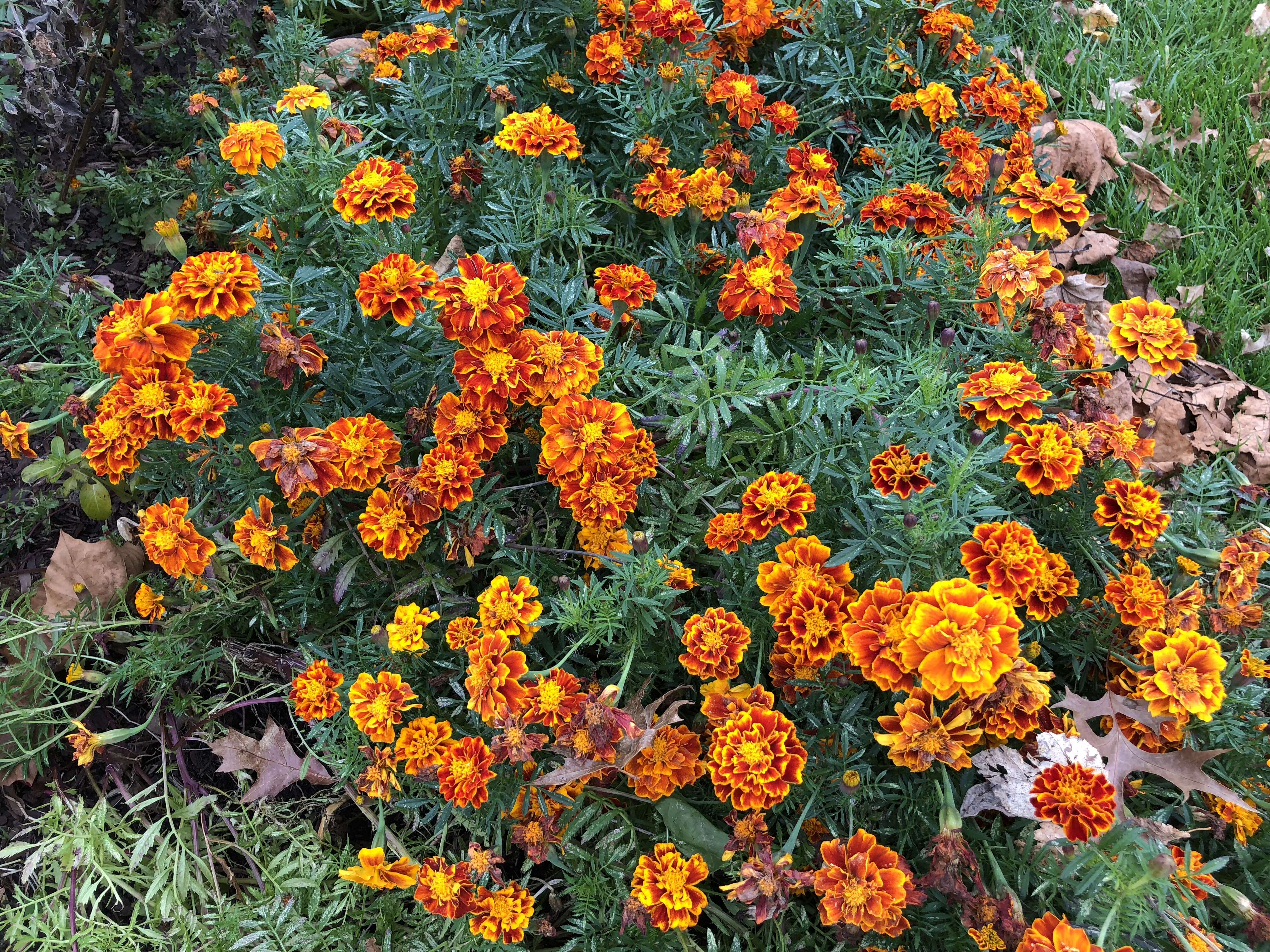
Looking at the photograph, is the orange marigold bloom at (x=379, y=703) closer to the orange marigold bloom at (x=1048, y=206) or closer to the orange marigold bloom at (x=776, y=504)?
the orange marigold bloom at (x=776, y=504)

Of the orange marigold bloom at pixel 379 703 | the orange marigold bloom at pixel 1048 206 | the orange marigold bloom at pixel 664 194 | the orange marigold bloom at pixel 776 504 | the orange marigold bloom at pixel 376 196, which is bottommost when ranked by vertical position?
the orange marigold bloom at pixel 379 703

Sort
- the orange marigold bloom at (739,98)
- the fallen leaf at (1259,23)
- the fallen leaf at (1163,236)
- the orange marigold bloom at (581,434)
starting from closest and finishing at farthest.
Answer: the orange marigold bloom at (581,434) → the orange marigold bloom at (739,98) → the fallen leaf at (1163,236) → the fallen leaf at (1259,23)

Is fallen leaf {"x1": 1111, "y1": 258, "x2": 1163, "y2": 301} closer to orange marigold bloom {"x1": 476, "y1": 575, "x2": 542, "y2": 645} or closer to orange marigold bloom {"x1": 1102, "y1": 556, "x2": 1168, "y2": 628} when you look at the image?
orange marigold bloom {"x1": 1102, "y1": 556, "x2": 1168, "y2": 628}

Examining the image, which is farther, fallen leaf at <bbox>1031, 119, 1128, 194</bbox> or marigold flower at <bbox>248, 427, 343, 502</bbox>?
fallen leaf at <bbox>1031, 119, 1128, 194</bbox>

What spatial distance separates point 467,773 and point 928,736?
2.75ft

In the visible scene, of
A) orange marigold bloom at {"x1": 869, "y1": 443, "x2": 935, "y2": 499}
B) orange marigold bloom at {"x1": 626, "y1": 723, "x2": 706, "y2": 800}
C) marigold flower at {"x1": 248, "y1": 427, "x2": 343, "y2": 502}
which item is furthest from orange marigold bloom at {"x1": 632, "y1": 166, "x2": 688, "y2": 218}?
orange marigold bloom at {"x1": 626, "y1": 723, "x2": 706, "y2": 800}

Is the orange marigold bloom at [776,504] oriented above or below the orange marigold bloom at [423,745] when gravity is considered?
above

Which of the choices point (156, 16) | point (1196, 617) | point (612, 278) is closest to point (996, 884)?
point (1196, 617)

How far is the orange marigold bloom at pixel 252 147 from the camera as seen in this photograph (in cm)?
209

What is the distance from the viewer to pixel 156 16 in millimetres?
3477

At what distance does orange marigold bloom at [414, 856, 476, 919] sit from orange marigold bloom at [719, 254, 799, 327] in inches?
53.3

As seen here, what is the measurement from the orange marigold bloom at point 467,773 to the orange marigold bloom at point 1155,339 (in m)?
1.54

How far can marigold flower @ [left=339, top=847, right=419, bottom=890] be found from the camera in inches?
71.8

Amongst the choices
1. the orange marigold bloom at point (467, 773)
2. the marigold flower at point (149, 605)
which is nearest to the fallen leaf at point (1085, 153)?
the orange marigold bloom at point (467, 773)
